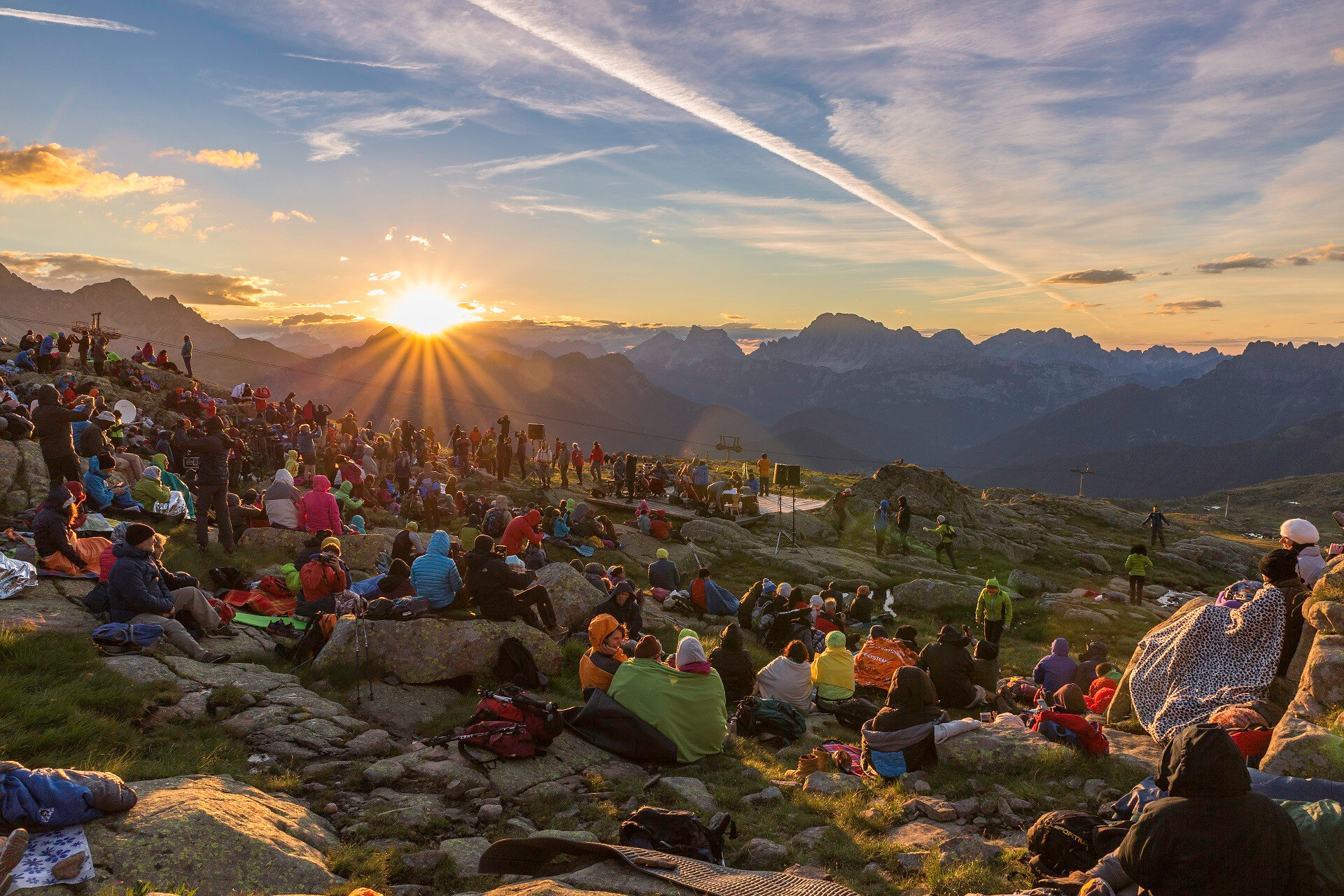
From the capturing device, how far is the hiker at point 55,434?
1518 cm

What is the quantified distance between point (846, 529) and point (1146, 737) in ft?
91.9

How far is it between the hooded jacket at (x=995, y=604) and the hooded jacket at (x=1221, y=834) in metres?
13.2

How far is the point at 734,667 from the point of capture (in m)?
12.7

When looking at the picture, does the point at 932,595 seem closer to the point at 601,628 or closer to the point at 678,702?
the point at 601,628

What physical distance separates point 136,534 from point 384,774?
5.74 m

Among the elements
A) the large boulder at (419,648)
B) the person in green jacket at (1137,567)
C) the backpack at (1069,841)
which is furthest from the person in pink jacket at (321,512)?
the person in green jacket at (1137,567)

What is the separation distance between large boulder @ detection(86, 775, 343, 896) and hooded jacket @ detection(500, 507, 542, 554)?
36.3 feet

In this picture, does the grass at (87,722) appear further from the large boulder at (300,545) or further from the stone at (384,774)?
the large boulder at (300,545)

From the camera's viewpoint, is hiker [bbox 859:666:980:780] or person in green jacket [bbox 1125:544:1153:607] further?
person in green jacket [bbox 1125:544:1153:607]

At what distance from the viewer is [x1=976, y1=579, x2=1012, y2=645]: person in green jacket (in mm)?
17906

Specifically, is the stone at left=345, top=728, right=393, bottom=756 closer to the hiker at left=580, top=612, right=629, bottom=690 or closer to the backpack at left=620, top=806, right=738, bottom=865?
the hiker at left=580, top=612, right=629, bottom=690

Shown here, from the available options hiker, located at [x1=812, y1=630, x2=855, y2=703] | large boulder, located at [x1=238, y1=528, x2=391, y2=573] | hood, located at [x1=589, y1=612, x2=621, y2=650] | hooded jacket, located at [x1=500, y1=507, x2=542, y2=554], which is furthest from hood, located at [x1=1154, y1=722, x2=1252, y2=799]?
large boulder, located at [x1=238, y1=528, x2=391, y2=573]

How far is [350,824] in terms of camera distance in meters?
7.21

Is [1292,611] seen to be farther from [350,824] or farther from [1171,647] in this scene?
[350,824]
